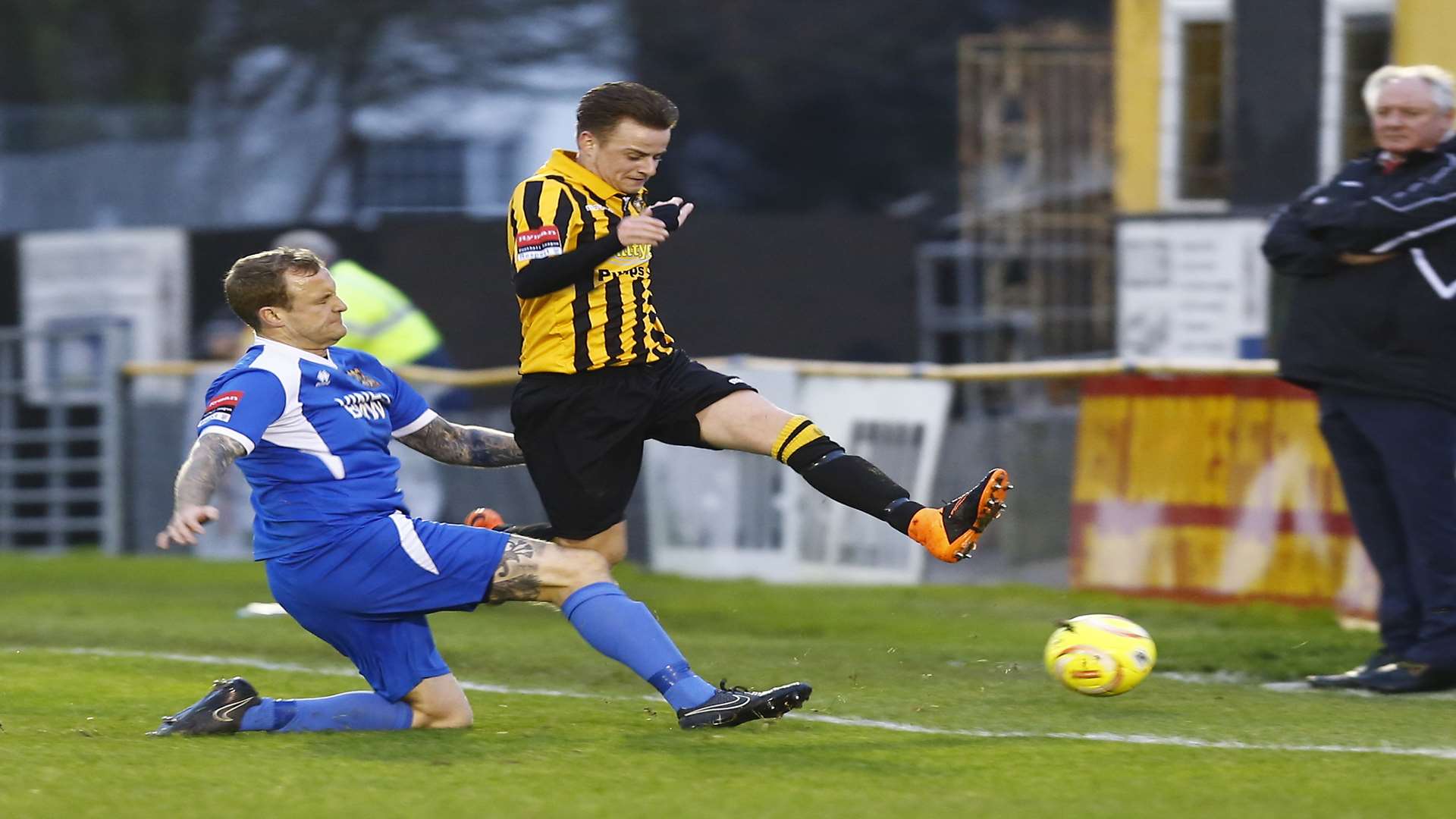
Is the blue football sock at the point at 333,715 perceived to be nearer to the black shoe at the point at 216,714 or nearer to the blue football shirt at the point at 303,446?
the black shoe at the point at 216,714

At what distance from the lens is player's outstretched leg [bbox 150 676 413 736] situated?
244 inches

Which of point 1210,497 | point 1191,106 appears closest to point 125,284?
point 1191,106

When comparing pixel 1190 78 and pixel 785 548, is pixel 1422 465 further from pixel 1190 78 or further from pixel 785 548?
pixel 1190 78

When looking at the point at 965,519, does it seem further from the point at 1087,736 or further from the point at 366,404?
the point at 366,404

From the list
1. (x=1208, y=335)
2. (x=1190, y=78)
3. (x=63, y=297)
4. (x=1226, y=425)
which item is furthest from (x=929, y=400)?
(x=63, y=297)

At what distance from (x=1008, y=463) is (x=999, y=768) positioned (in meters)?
6.36

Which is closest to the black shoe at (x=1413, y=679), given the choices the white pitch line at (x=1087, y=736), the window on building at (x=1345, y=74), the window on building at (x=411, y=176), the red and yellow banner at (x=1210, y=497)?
the white pitch line at (x=1087, y=736)

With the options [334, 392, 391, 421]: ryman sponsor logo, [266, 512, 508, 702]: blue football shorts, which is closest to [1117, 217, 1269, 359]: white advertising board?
[334, 392, 391, 421]: ryman sponsor logo

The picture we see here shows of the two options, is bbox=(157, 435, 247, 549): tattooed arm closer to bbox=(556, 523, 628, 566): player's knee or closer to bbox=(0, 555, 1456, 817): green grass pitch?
bbox=(0, 555, 1456, 817): green grass pitch

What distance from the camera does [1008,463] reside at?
1179 centimetres

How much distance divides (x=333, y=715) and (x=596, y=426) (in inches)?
45.0

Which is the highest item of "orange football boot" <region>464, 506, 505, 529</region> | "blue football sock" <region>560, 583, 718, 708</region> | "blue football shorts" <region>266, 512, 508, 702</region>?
"orange football boot" <region>464, 506, 505, 529</region>

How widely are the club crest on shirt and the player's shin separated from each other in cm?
122

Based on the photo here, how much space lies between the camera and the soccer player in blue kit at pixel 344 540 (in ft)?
19.5
